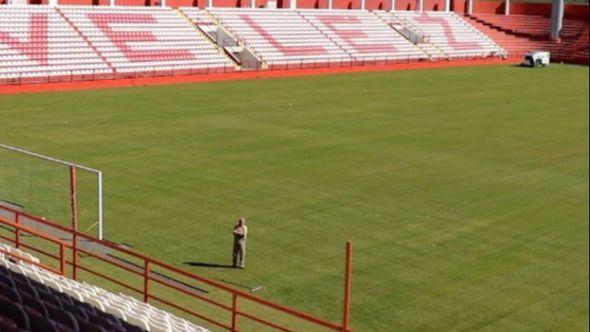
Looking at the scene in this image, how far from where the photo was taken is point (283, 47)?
59.2 m

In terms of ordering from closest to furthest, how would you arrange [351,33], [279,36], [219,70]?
[219,70] → [279,36] → [351,33]

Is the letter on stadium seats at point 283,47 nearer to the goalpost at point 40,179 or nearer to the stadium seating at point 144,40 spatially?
the stadium seating at point 144,40

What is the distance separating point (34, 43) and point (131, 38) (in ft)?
23.8

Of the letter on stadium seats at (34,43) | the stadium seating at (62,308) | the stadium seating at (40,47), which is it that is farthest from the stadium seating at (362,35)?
the stadium seating at (62,308)

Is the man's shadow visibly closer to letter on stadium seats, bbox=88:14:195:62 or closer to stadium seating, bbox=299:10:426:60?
letter on stadium seats, bbox=88:14:195:62

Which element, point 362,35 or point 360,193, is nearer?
point 360,193

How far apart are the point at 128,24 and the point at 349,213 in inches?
1462

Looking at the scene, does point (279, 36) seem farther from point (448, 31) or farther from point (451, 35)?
point (448, 31)

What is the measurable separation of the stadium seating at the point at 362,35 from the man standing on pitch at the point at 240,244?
4893 centimetres

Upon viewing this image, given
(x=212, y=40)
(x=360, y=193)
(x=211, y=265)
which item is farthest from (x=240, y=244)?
(x=212, y=40)

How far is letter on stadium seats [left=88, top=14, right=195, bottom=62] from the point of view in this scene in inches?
1937

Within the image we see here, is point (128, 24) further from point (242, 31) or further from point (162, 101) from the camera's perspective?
point (162, 101)

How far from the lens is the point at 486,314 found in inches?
524

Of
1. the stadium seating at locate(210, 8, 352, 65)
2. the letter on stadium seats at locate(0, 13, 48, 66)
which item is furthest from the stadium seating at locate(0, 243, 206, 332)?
the stadium seating at locate(210, 8, 352, 65)
